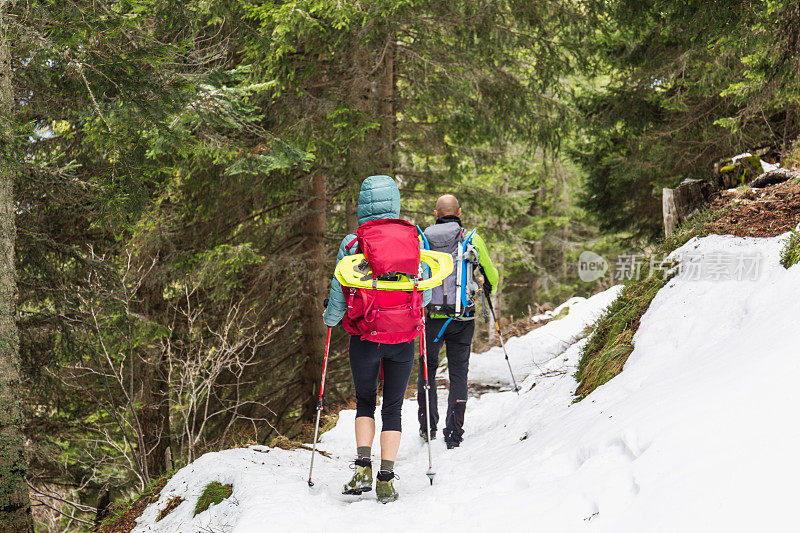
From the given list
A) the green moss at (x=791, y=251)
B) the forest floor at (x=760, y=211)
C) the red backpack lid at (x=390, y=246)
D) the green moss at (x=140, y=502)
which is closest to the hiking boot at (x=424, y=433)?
the green moss at (x=140, y=502)

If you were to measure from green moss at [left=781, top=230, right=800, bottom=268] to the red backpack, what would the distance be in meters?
2.76

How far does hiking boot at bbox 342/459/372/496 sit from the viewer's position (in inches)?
169

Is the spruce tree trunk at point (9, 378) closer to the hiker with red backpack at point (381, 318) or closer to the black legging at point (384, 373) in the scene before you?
the hiker with red backpack at point (381, 318)

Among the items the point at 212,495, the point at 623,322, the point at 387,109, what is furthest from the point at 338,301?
the point at 387,109

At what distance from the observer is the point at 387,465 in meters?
4.27

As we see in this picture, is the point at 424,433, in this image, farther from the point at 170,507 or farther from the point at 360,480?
the point at 170,507

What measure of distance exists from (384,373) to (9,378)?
375cm

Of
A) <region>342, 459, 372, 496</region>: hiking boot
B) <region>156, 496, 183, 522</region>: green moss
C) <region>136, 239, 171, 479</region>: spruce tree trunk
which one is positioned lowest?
<region>136, 239, 171, 479</region>: spruce tree trunk

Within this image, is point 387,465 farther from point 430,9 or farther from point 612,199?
point 612,199

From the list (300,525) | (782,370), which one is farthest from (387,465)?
(782,370)

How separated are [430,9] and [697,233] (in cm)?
539

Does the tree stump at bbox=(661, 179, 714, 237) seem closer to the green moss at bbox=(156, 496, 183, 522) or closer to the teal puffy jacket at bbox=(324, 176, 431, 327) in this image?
the teal puffy jacket at bbox=(324, 176, 431, 327)

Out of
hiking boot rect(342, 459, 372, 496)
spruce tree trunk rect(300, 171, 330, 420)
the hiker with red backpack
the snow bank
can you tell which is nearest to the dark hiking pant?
the hiker with red backpack

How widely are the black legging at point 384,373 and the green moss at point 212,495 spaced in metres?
1.15
